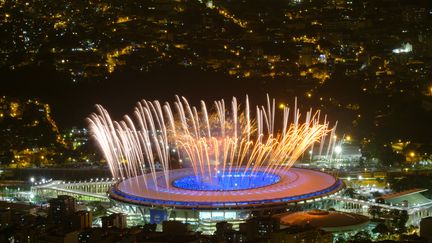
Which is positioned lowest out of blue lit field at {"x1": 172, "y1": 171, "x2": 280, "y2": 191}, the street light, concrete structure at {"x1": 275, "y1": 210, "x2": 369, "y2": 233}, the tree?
the tree

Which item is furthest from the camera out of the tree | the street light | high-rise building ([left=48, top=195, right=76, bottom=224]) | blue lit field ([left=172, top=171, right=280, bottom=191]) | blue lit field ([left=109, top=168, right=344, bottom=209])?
the street light

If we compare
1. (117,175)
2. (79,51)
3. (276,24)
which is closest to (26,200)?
(117,175)

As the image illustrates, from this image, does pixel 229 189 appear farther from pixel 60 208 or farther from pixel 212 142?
pixel 212 142

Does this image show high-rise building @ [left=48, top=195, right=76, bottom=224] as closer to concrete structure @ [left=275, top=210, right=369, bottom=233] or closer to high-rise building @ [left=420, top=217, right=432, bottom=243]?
concrete structure @ [left=275, top=210, right=369, bottom=233]

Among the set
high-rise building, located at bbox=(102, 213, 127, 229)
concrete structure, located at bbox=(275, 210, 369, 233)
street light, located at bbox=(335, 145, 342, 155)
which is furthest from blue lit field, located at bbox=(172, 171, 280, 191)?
street light, located at bbox=(335, 145, 342, 155)

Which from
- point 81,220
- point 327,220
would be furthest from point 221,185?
point 81,220

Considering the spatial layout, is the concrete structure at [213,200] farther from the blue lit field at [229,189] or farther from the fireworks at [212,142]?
the fireworks at [212,142]

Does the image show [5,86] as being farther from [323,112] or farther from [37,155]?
[323,112]
